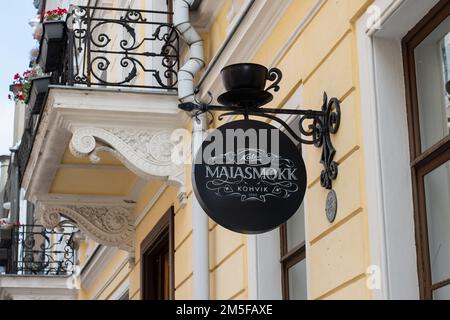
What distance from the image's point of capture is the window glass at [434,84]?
5.44 meters

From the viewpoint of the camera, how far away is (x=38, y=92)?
1048 cm

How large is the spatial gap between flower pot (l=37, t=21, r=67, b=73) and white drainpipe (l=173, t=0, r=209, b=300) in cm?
124

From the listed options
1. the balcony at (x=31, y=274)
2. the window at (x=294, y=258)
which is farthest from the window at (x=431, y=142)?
the balcony at (x=31, y=274)

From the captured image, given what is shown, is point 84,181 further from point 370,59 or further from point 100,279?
point 370,59

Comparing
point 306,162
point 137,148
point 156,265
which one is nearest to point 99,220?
point 156,265

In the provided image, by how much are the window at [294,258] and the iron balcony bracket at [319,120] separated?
37.6 inches

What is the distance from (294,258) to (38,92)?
4.03 m

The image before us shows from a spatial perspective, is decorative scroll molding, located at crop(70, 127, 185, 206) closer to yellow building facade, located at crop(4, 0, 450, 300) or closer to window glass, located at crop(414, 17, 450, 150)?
yellow building facade, located at crop(4, 0, 450, 300)

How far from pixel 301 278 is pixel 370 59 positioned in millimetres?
1916

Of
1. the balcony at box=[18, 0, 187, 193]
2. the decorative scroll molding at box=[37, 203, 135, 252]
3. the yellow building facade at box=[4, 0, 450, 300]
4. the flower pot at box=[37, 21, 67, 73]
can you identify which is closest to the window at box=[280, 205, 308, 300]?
the yellow building facade at box=[4, 0, 450, 300]

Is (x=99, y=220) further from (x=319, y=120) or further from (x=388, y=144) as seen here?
(x=388, y=144)

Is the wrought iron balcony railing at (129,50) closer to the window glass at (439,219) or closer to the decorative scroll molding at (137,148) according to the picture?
the decorative scroll molding at (137,148)

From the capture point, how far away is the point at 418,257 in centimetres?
550
